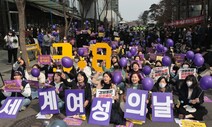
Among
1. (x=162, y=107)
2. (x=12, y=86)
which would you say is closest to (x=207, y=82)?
(x=162, y=107)

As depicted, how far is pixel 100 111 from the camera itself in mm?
→ 5746

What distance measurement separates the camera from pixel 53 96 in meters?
6.04

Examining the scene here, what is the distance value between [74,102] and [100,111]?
0.60m

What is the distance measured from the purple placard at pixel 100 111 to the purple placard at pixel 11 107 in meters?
1.77

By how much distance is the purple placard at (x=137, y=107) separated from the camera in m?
5.60

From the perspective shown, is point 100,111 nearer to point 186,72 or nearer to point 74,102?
point 74,102

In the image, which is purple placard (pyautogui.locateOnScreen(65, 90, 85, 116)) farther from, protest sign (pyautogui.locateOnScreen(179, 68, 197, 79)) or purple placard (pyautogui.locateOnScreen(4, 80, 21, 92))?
protest sign (pyautogui.locateOnScreen(179, 68, 197, 79))

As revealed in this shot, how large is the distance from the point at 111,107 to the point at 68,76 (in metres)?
2.09

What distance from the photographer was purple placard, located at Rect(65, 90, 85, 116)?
587cm

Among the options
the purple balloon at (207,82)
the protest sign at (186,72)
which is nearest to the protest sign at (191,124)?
the purple balloon at (207,82)

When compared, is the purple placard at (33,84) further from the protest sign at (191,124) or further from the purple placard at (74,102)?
the protest sign at (191,124)

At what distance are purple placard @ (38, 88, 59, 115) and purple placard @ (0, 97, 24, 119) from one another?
0.60 meters

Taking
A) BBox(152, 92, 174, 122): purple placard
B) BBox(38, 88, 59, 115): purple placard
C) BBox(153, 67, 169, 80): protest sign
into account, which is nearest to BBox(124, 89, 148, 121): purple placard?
BBox(152, 92, 174, 122): purple placard

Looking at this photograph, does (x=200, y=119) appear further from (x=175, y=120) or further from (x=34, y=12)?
(x=34, y=12)
